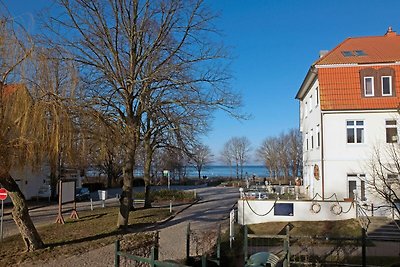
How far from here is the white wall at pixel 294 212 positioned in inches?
→ 770

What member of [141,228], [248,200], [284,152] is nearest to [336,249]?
[248,200]

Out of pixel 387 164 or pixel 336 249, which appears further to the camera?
pixel 387 164

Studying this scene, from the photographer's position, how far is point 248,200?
805 inches

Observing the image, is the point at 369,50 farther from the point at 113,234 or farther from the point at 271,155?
the point at 271,155

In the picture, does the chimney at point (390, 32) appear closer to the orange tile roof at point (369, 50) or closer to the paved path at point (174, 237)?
the orange tile roof at point (369, 50)

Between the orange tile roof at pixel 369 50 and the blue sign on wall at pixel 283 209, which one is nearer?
the blue sign on wall at pixel 283 209

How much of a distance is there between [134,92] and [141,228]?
636 cm

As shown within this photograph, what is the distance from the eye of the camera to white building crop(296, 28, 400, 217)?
72.4 ft

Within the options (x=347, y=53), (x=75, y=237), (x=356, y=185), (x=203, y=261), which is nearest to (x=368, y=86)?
(x=347, y=53)

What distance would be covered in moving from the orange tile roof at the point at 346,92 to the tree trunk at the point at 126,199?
1133 cm

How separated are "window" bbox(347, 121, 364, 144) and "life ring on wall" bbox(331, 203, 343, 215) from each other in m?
4.63

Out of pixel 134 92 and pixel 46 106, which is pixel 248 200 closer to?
pixel 134 92

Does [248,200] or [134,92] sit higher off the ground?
[134,92]

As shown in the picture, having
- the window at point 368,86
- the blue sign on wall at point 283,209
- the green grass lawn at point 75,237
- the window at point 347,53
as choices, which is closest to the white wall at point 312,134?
the window at point 347,53
